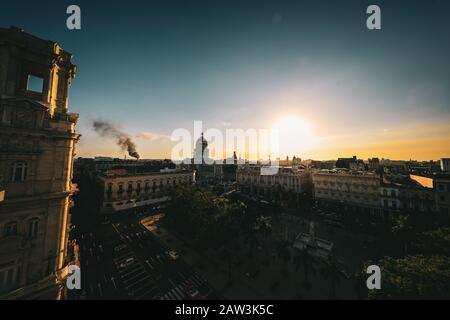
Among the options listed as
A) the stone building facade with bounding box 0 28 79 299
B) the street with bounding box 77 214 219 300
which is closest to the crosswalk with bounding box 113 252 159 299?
the street with bounding box 77 214 219 300

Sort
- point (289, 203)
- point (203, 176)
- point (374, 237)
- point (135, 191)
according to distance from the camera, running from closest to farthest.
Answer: point (374, 237), point (135, 191), point (289, 203), point (203, 176)

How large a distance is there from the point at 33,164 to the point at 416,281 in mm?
32616

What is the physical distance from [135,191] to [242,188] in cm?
4548

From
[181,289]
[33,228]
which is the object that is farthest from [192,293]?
[33,228]

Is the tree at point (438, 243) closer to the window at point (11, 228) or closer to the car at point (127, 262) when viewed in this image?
the car at point (127, 262)

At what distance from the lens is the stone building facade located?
13.8 meters

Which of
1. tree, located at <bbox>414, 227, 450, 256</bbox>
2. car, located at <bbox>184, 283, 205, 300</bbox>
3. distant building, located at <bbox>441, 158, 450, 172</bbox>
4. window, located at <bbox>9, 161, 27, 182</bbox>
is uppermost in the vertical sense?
distant building, located at <bbox>441, 158, 450, 172</bbox>

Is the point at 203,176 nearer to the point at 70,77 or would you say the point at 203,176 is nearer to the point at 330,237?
the point at 330,237

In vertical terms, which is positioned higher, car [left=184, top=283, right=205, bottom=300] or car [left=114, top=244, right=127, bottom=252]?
car [left=114, top=244, right=127, bottom=252]

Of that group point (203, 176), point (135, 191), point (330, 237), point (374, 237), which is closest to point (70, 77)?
point (135, 191)

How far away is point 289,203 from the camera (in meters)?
62.9

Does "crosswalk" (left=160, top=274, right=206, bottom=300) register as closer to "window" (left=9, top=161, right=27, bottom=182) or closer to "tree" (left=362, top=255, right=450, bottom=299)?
"window" (left=9, top=161, right=27, bottom=182)

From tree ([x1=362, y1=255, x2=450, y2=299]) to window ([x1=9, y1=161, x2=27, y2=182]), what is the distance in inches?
1222

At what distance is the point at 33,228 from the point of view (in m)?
15.1
